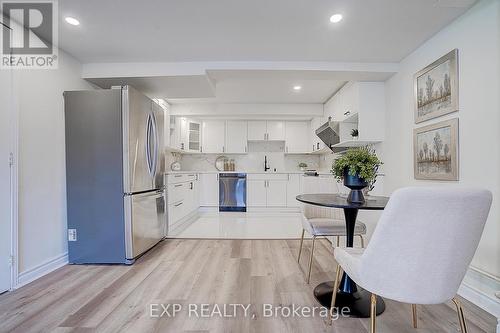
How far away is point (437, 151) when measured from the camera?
2.20 m

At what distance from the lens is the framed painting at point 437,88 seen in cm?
202

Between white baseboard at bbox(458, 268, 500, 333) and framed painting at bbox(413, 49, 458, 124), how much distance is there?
4.40 feet

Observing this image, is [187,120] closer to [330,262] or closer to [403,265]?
[330,262]

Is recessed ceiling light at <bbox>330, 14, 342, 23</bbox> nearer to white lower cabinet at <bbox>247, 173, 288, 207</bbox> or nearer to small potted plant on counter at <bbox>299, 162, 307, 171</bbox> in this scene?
white lower cabinet at <bbox>247, 173, 288, 207</bbox>

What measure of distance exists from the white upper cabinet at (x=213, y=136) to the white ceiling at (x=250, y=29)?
2829 millimetres

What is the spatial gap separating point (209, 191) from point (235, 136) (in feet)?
4.65

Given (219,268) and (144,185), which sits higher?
(144,185)

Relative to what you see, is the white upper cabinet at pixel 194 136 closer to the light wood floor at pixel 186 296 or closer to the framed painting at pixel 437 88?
the light wood floor at pixel 186 296

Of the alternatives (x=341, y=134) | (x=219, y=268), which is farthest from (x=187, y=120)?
(x=219, y=268)

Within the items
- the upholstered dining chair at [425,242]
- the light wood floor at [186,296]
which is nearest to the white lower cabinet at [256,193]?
the light wood floor at [186,296]

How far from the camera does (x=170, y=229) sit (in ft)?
11.6

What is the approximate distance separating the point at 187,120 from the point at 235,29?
3325 millimetres

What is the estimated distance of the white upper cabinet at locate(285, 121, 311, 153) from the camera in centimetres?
558

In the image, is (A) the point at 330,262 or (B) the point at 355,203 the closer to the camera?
(B) the point at 355,203
